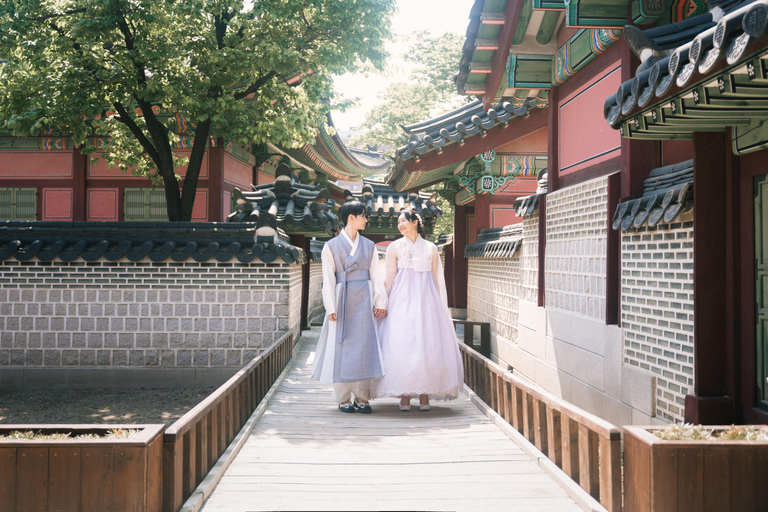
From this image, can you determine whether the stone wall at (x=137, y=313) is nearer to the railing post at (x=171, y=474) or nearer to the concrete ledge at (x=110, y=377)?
the concrete ledge at (x=110, y=377)

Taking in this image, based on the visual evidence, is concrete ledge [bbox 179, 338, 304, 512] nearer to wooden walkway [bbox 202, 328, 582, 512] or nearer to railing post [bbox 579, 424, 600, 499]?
wooden walkway [bbox 202, 328, 582, 512]

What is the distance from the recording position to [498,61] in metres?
8.52

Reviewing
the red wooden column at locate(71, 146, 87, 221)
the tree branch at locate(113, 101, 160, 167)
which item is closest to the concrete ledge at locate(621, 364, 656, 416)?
the tree branch at locate(113, 101, 160, 167)

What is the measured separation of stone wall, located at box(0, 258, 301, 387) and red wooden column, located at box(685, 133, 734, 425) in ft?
19.9

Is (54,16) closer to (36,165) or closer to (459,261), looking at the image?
(36,165)

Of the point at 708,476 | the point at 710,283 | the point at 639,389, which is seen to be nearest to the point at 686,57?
the point at 710,283

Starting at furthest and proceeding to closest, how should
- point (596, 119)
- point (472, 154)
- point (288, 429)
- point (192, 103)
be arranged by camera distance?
point (472, 154) → point (192, 103) → point (596, 119) → point (288, 429)

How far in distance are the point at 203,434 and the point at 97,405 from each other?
5362mm

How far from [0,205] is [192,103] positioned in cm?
694

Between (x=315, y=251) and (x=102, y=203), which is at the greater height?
(x=102, y=203)

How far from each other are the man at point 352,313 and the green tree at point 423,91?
20.0 metres

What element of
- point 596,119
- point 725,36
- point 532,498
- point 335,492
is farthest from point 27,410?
point 725,36

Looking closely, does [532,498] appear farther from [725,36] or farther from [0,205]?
[0,205]

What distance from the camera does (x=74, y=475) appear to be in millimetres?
3020
